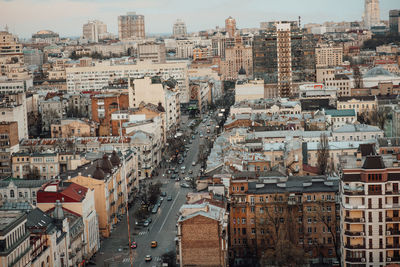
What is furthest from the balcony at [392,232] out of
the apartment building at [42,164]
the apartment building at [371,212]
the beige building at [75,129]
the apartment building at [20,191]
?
the beige building at [75,129]

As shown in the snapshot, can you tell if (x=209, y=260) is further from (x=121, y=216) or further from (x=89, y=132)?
(x=89, y=132)

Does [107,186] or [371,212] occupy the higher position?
[371,212]

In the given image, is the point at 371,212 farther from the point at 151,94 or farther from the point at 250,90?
the point at 250,90

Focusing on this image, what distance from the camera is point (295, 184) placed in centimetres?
3625

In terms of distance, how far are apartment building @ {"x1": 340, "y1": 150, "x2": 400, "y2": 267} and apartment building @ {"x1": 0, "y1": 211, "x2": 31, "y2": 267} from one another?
12.5 metres

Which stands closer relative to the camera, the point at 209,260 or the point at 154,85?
the point at 209,260

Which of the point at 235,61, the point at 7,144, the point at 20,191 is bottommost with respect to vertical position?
the point at 20,191

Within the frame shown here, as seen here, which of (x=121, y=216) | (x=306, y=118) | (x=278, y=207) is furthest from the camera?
(x=306, y=118)

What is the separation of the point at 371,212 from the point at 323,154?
18963 millimetres

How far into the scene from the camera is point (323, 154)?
48688 millimetres

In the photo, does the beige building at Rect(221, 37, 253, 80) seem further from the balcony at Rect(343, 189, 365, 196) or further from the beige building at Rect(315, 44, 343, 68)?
the balcony at Rect(343, 189, 365, 196)

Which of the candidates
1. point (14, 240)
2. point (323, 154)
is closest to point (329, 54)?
point (323, 154)

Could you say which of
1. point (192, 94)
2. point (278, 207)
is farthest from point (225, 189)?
point (192, 94)

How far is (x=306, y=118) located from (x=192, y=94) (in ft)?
118
